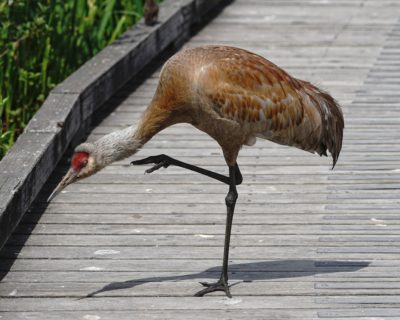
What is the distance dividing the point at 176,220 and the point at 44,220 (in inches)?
31.0

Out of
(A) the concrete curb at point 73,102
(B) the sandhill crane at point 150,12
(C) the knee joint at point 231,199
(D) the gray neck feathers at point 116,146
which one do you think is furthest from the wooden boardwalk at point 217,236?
(B) the sandhill crane at point 150,12

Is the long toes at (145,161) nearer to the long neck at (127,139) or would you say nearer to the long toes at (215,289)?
the long neck at (127,139)

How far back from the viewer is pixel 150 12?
10.9 meters

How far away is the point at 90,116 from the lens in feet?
30.7

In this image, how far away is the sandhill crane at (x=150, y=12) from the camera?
425 inches

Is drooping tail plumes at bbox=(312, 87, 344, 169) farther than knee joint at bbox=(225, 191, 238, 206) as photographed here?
Yes

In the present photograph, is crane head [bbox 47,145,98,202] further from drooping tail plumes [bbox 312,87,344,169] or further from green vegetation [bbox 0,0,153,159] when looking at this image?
green vegetation [bbox 0,0,153,159]

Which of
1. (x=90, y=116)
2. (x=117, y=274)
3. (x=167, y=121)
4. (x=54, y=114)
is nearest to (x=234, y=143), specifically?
A: (x=167, y=121)

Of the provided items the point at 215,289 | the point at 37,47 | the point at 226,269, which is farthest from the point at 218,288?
the point at 37,47

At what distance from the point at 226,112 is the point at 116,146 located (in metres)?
0.60

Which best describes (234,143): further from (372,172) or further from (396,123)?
(396,123)

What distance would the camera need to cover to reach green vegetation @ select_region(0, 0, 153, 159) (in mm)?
9250

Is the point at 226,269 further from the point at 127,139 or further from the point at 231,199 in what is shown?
the point at 127,139

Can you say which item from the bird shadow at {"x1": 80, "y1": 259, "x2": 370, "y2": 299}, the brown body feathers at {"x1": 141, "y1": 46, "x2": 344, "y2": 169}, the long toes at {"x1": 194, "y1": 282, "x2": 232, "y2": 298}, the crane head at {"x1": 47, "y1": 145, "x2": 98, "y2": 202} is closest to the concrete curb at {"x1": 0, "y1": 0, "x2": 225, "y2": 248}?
the crane head at {"x1": 47, "y1": 145, "x2": 98, "y2": 202}
